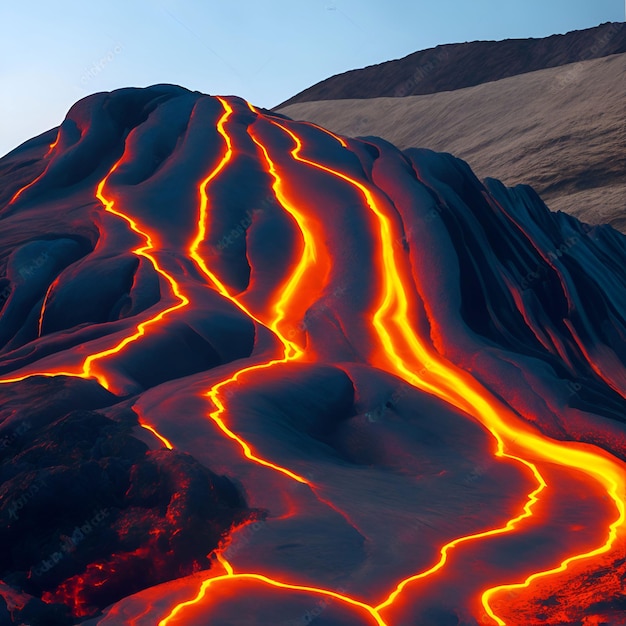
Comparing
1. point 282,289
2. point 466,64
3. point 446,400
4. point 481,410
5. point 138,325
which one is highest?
point 466,64

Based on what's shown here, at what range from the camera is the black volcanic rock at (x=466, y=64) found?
57.7 m

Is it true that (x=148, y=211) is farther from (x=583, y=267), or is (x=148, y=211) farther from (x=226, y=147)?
(x=583, y=267)

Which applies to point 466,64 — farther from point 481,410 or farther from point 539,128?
point 481,410

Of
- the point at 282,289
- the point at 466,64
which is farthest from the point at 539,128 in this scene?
the point at 466,64

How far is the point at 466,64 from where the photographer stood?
61.3 m

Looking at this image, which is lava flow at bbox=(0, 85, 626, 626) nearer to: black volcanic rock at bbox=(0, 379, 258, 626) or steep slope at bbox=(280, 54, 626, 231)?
black volcanic rock at bbox=(0, 379, 258, 626)

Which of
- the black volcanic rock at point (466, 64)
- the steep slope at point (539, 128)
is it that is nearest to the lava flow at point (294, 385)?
the steep slope at point (539, 128)

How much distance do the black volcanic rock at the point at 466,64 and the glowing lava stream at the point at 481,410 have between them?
45380mm

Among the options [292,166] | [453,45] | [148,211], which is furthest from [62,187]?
[453,45]

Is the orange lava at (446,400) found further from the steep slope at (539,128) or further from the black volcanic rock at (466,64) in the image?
the black volcanic rock at (466,64)

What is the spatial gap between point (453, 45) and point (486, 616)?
61.5 m

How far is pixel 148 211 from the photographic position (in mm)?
13086

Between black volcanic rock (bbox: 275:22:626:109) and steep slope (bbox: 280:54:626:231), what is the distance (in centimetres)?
1451

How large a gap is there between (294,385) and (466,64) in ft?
182
